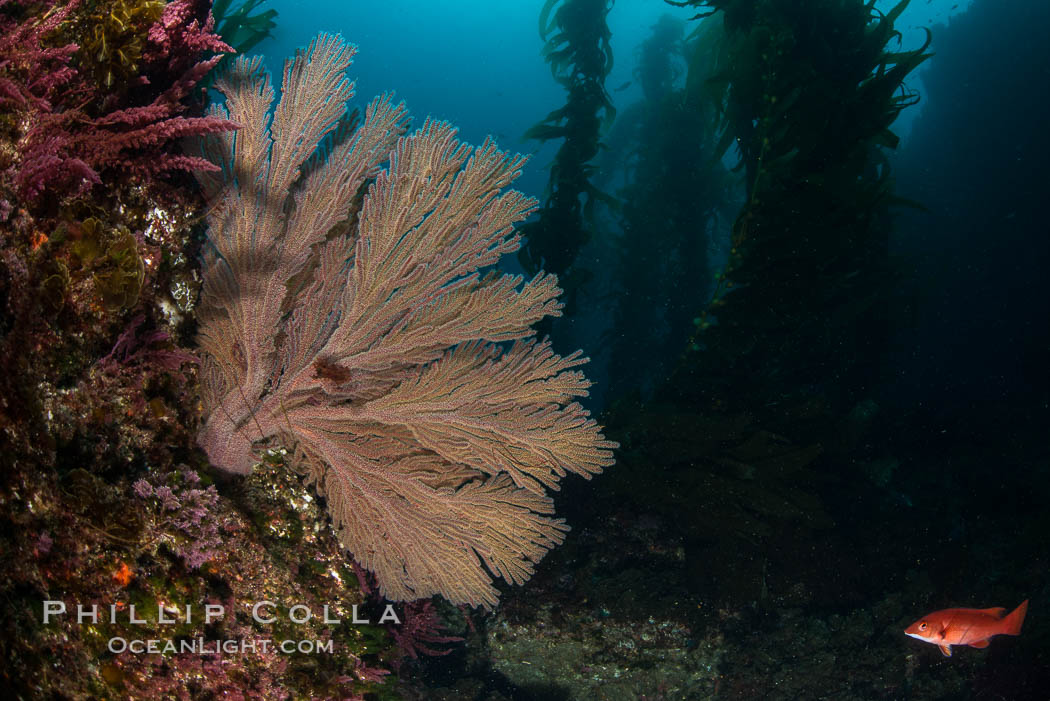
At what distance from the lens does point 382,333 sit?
8.03 feet

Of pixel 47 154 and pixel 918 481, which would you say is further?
pixel 918 481

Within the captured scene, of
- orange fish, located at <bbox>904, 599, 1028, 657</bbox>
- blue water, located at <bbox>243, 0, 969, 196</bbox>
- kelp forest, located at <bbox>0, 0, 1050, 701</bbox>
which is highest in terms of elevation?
blue water, located at <bbox>243, 0, 969, 196</bbox>

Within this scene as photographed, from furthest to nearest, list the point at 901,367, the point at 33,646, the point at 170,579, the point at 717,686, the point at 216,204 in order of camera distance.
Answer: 1. the point at 901,367
2. the point at 717,686
3. the point at 216,204
4. the point at 170,579
5. the point at 33,646

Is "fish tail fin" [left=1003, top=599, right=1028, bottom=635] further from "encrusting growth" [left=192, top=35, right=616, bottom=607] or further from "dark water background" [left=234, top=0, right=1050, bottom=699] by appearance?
"encrusting growth" [left=192, top=35, right=616, bottom=607]

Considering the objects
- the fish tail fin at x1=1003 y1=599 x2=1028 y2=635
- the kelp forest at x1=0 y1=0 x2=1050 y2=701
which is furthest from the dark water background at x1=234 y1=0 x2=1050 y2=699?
the fish tail fin at x1=1003 y1=599 x2=1028 y2=635

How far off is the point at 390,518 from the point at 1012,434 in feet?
26.6

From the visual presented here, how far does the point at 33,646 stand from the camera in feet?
4.37

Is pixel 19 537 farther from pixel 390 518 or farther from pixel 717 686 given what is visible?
pixel 717 686

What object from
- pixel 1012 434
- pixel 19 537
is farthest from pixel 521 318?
pixel 1012 434

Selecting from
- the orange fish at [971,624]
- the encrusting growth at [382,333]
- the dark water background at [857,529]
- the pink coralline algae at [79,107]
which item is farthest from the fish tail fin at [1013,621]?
the pink coralline algae at [79,107]

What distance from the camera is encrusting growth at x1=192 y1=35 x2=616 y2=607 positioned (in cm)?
226

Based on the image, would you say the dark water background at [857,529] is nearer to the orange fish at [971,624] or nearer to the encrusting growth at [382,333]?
the orange fish at [971,624]

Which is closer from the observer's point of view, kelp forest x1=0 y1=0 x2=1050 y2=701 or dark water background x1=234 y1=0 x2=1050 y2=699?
kelp forest x1=0 y1=0 x2=1050 y2=701

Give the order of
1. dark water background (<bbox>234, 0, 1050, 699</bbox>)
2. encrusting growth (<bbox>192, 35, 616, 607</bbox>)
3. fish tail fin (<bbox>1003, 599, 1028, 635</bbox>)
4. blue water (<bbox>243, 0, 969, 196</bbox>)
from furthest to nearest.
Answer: blue water (<bbox>243, 0, 969, 196</bbox>), dark water background (<bbox>234, 0, 1050, 699</bbox>), fish tail fin (<bbox>1003, 599, 1028, 635</bbox>), encrusting growth (<bbox>192, 35, 616, 607</bbox>)
